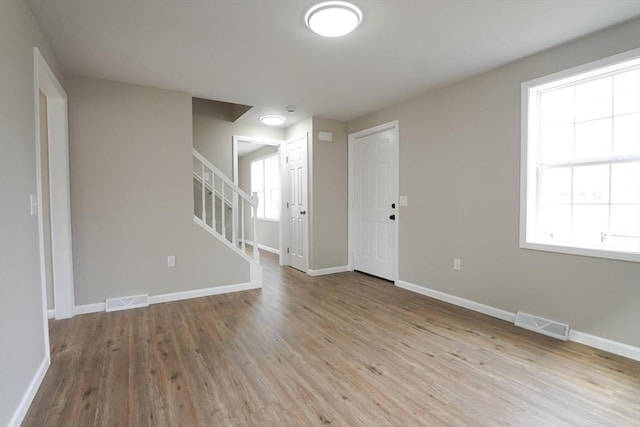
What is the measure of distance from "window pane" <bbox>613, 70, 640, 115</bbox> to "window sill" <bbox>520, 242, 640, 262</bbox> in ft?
3.49

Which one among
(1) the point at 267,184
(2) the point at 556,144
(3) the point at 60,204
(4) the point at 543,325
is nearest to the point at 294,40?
(2) the point at 556,144

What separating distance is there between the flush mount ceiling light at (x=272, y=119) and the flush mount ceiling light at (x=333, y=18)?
2.45 m

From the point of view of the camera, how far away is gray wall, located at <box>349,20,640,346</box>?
238 centimetres

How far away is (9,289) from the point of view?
5.25 ft

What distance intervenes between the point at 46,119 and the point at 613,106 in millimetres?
4932

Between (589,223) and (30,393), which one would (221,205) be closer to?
(30,393)

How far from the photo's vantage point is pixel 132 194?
3371mm

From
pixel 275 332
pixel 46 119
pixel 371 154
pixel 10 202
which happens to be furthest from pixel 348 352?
pixel 46 119

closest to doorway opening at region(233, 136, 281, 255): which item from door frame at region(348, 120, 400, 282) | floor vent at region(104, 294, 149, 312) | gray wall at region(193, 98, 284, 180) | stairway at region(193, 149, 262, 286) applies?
gray wall at region(193, 98, 284, 180)

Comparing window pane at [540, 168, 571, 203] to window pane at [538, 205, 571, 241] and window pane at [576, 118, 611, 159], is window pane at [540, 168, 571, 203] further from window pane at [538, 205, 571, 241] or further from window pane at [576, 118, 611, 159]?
window pane at [576, 118, 611, 159]

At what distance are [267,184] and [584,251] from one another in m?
5.82

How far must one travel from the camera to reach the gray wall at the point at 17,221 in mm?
1551

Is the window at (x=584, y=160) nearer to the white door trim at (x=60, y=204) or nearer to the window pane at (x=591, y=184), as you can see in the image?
the window pane at (x=591, y=184)

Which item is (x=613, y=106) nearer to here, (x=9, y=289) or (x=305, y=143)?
(x=305, y=143)
